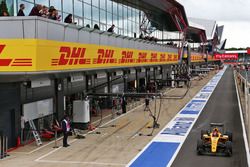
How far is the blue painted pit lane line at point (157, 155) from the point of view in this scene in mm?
19716

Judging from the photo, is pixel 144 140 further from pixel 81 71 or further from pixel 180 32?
pixel 180 32

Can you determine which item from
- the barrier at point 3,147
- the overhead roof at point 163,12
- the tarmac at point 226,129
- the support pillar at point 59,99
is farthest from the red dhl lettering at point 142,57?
the barrier at point 3,147

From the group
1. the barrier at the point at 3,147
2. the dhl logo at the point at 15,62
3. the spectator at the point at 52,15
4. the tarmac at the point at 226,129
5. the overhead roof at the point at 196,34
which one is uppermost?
the overhead roof at the point at 196,34

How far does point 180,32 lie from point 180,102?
26.5 metres

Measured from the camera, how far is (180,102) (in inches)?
1943

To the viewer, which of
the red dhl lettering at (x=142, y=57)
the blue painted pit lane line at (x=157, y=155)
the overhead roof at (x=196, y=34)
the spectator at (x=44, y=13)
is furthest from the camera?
the overhead roof at (x=196, y=34)

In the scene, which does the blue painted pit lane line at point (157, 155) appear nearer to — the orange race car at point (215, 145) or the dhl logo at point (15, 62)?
the orange race car at point (215, 145)

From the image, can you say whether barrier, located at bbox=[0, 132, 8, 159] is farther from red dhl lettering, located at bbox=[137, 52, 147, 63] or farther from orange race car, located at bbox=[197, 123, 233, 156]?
red dhl lettering, located at bbox=[137, 52, 147, 63]

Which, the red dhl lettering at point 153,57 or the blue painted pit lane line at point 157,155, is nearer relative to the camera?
the blue painted pit lane line at point 157,155

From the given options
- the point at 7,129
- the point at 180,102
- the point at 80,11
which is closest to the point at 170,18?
the point at 180,102

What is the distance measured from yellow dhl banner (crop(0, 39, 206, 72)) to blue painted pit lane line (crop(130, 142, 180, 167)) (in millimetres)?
6055

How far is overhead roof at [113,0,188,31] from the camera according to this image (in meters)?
50.1

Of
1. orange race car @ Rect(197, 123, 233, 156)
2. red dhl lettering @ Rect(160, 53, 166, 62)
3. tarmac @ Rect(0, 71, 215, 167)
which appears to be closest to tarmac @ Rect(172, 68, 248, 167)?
orange race car @ Rect(197, 123, 233, 156)

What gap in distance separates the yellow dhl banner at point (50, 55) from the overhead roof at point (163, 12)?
15019mm
